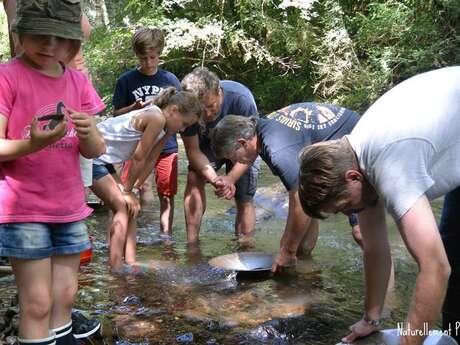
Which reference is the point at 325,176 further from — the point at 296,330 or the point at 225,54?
the point at 225,54

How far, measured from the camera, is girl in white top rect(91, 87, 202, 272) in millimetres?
3539

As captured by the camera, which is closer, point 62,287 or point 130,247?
point 62,287

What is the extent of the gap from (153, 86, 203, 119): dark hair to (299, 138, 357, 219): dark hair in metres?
1.76

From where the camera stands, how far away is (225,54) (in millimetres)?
13359

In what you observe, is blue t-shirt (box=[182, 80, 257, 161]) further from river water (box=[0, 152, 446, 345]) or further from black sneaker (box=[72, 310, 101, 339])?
black sneaker (box=[72, 310, 101, 339])

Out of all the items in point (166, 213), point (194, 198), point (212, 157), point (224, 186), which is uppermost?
point (212, 157)

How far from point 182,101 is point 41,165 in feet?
5.48

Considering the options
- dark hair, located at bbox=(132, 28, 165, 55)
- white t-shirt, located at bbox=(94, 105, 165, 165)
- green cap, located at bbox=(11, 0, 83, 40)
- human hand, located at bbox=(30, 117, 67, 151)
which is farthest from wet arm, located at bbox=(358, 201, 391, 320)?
dark hair, located at bbox=(132, 28, 165, 55)

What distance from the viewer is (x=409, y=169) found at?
1.76m

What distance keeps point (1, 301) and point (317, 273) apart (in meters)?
1.91

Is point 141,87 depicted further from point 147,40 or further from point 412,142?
point 412,142

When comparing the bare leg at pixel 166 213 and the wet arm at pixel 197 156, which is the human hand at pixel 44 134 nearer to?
the wet arm at pixel 197 156

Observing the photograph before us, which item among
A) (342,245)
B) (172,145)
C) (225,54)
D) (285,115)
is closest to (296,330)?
(285,115)

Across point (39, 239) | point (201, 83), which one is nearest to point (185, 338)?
point (39, 239)
